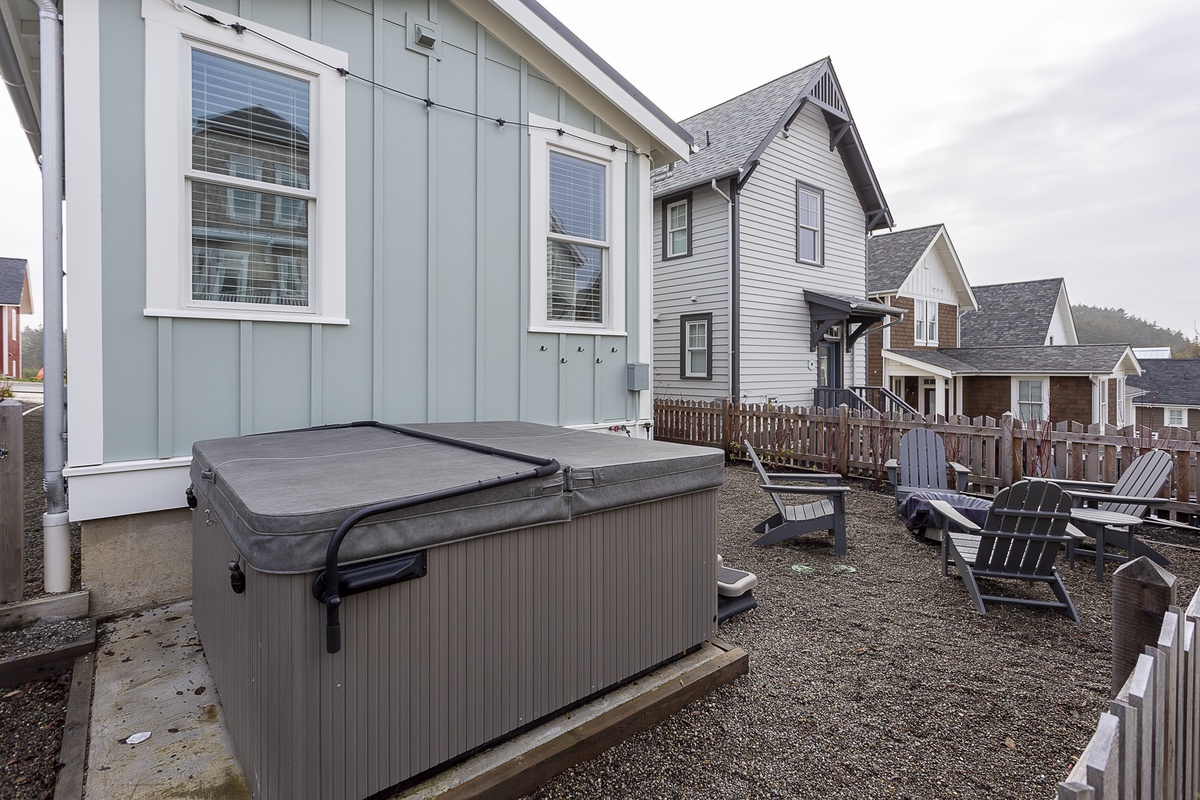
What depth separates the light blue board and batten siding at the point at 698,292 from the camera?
11.8 m

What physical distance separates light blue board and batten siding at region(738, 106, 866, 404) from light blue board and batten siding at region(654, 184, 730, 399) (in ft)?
1.30

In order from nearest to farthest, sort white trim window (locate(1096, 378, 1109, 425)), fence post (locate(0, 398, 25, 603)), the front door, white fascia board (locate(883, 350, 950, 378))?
fence post (locate(0, 398, 25, 603)), the front door, white fascia board (locate(883, 350, 950, 378)), white trim window (locate(1096, 378, 1109, 425))

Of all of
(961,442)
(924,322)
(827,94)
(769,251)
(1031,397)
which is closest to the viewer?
(961,442)

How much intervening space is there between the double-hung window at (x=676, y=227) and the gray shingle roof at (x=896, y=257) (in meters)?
7.86

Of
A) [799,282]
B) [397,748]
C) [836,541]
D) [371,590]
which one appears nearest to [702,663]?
[397,748]

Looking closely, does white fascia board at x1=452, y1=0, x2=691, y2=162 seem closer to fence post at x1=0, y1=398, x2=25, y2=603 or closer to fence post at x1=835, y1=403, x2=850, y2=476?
fence post at x1=0, y1=398, x2=25, y2=603

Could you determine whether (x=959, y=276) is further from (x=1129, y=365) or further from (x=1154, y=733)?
(x=1154, y=733)

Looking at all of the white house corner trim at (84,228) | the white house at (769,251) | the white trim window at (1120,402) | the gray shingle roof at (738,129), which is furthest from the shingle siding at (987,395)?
the white house corner trim at (84,228)

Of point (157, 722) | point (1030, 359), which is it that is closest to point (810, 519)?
point (157, 722)

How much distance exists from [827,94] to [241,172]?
1315cm

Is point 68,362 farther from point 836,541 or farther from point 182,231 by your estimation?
point 836,541

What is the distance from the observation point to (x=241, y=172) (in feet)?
11.6

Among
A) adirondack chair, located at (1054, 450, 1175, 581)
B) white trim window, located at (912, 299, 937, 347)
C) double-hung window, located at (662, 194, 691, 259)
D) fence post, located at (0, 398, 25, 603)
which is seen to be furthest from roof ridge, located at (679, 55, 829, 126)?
fence post, located at (0, 398, 25, 603)

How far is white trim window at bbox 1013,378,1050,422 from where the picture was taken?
61.6ft
